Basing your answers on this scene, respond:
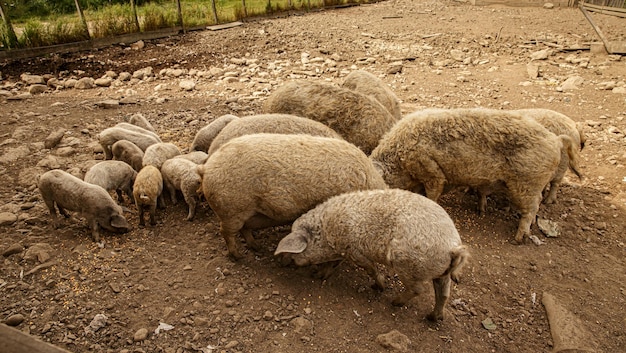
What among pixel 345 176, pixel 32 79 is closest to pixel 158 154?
pixel 345 176

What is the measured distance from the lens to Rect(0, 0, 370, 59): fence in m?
13.1

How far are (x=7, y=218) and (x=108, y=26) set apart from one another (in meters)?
11.2

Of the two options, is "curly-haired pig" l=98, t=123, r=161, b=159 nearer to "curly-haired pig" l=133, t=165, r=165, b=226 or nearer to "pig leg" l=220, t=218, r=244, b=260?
"curly-haired pig" l=133, t=165, r=165, b=226

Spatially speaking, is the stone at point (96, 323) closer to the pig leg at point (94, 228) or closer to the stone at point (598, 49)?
the pig leg at point (94, 228)

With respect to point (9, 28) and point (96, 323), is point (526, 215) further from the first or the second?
point (9, 28)

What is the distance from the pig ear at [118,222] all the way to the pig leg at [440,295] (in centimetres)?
409

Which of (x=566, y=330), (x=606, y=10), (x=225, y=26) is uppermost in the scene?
(x=606, y=10)

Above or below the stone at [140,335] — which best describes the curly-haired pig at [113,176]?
above

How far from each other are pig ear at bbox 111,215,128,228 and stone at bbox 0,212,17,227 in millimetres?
1424

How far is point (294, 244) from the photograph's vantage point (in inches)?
182

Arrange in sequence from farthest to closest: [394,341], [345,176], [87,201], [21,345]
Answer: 1. [87,201]
2. [345,176]
3. [394,341]
4. [21,345]

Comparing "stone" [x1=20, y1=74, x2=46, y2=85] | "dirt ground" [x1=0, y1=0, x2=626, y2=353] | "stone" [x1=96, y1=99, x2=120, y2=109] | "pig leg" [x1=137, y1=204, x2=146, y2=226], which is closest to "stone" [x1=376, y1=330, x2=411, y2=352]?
"dirt ground" [x1=0, y1=0, x2=626, y2=353]

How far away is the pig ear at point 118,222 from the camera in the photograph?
5.59 meters

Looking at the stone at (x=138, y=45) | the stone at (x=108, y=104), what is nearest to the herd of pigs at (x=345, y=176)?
the stone at (x=108, y=104)
